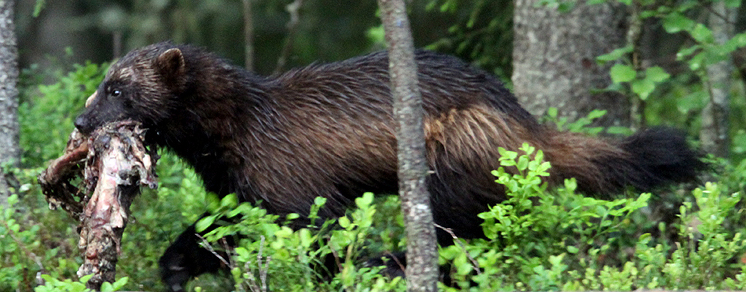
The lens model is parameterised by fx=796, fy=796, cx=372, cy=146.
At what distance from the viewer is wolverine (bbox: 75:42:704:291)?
404 centimetres

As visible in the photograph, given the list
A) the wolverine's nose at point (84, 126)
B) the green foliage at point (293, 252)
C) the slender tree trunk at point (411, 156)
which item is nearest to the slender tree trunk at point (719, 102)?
the green foliage at point (293, 252)

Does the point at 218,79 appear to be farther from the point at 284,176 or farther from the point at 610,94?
the point at 610,94

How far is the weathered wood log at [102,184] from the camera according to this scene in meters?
3.33

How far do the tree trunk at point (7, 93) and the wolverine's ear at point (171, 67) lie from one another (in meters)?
1.00

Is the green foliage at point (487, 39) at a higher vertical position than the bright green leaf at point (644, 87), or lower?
higher

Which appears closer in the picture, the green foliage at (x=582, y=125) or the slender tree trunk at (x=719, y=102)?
the green foliage at (x=582, y=125)

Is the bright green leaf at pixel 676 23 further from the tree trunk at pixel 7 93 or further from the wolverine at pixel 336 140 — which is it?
the tree trunk at pixel 7 93

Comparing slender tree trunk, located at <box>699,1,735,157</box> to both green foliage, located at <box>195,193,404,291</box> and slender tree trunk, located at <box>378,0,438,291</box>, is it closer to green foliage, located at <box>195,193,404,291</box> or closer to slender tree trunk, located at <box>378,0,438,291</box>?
green foliage, located at <box>195,193,404,291</box>

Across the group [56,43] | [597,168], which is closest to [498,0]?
[597,168]

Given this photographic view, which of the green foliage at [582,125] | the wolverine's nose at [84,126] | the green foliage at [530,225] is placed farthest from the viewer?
the green foliage at [582,125]

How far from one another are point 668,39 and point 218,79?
8.01m

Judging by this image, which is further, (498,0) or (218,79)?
(498,0)

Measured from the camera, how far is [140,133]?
3.85 metres

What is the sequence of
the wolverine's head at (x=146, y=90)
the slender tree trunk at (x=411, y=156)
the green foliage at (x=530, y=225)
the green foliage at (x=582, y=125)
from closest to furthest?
1. the slender tree trunk at (x=411, y=156)
2. the green foliage at (x=530, y=225)
3. the wolverine's head at (x=146, y=90)
4. the green foliage at (x=582, y=125)
